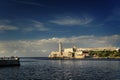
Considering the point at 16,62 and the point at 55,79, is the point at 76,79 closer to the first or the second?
the point at 55,79

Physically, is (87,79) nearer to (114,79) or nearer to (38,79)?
(114,79)

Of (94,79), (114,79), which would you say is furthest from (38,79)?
(114,79)

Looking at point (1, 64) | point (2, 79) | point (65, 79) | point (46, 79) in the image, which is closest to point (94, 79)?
point (65, 79)

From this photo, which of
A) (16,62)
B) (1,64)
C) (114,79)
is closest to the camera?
(114,79)

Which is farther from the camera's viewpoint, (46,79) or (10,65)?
(10,65)

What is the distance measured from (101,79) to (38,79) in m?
18.6

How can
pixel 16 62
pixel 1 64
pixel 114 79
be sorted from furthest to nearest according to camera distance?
pixel 16 62, pixel 1 64, pixel 114 79

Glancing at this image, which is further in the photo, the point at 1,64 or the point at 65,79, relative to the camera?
the point at 1,64

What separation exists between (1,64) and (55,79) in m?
66.3

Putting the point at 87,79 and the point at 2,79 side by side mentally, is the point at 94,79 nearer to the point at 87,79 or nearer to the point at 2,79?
the point at 87,79

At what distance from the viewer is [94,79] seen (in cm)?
6962

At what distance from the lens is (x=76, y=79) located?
70.4m

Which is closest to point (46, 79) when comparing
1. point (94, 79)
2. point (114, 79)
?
point (94, 79)

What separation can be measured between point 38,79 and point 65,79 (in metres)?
8.08
